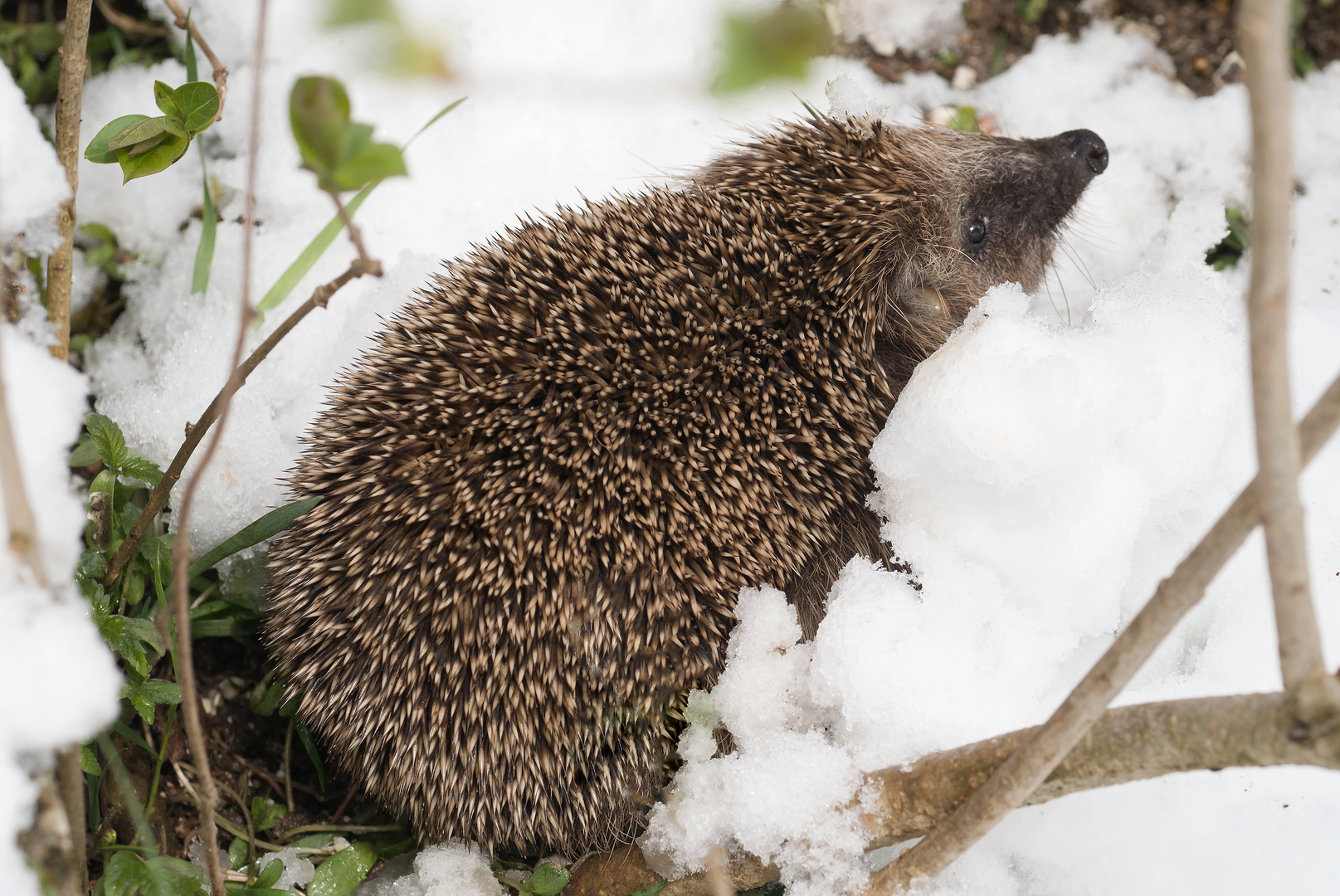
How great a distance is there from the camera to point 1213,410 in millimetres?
2518

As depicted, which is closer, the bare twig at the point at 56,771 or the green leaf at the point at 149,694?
the bare twig at the point at 56,771

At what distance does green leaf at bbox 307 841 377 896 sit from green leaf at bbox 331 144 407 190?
1714mm

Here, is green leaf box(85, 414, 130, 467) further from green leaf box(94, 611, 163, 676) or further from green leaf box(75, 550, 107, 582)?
green leaf box(94, 611, 163, 676)

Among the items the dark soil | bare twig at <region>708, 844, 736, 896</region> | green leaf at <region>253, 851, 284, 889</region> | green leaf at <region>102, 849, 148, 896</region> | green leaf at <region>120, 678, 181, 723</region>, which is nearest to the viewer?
bare twig at <region>708, 844, 736, 896</region>

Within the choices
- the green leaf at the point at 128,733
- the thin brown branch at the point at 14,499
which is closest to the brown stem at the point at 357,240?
the thin brown branch at the point at 14,499

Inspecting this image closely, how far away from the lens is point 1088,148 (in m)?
3.01

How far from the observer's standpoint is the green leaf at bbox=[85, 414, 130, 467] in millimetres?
2365

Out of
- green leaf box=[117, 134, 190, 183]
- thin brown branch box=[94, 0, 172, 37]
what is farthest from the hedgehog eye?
thin brown branch box=[94, 0, 172, 37]

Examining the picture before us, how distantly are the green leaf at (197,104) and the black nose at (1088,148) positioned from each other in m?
2.38

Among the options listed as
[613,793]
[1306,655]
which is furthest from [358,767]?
[1306,655]

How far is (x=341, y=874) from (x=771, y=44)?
112 inches

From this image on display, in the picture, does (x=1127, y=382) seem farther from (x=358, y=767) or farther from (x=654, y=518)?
(x=358, y=767)

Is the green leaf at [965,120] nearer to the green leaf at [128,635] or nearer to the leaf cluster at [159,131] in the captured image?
the leaf cluster at [159,131]

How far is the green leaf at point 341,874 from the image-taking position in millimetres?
2375
